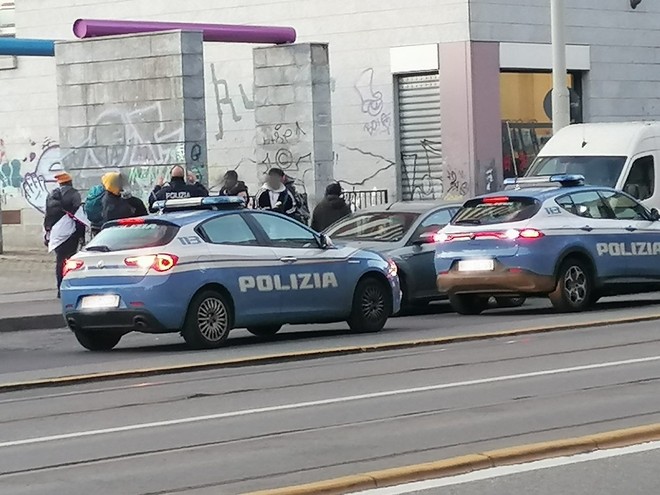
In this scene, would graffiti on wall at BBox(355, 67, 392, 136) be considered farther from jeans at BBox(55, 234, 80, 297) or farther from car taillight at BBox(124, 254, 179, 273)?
car taillight at BBox(124, 254, 179, 273)

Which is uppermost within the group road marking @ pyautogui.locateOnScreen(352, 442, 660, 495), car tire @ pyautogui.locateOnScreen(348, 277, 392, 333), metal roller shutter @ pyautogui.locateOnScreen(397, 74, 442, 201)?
metal roller shutter @ pyautogui.locateOnScreen(397, 74, 442, 201)

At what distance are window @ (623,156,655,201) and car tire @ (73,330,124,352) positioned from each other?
9.92 metres

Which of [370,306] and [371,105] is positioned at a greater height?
[371,105]

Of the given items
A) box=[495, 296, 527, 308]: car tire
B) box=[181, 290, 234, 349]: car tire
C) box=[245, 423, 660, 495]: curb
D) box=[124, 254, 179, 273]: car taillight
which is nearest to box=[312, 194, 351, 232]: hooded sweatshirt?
box=[495, 296, 527, 308]: car tire

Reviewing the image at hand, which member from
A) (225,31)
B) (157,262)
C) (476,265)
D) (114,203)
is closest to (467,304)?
(476,265)

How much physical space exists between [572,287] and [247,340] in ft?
13.7

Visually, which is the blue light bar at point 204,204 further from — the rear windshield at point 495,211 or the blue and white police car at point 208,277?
the rear windshield at point 495,211

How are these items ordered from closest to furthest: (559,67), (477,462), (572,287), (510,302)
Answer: (477,462), (572,287), (510,302), (559,67)

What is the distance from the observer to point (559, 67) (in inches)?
1024

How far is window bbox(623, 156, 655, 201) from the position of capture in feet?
78.1

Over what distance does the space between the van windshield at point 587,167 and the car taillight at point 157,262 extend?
987 centimetres

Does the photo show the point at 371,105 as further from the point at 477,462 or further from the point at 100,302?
the point at 477,462

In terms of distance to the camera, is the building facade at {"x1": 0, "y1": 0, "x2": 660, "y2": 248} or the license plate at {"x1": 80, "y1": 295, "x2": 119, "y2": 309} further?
the building facade at {"x1": 0, "y1": 0, "x2": 660, "y2": 248}

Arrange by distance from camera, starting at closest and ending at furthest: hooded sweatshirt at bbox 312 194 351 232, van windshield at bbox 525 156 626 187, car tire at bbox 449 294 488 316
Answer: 1. car tire at bbox 449 294 488 316
2. hooded sweatshirt at bbox 312 194 351 232
3. van windshield at bbox 525 156 626 187
